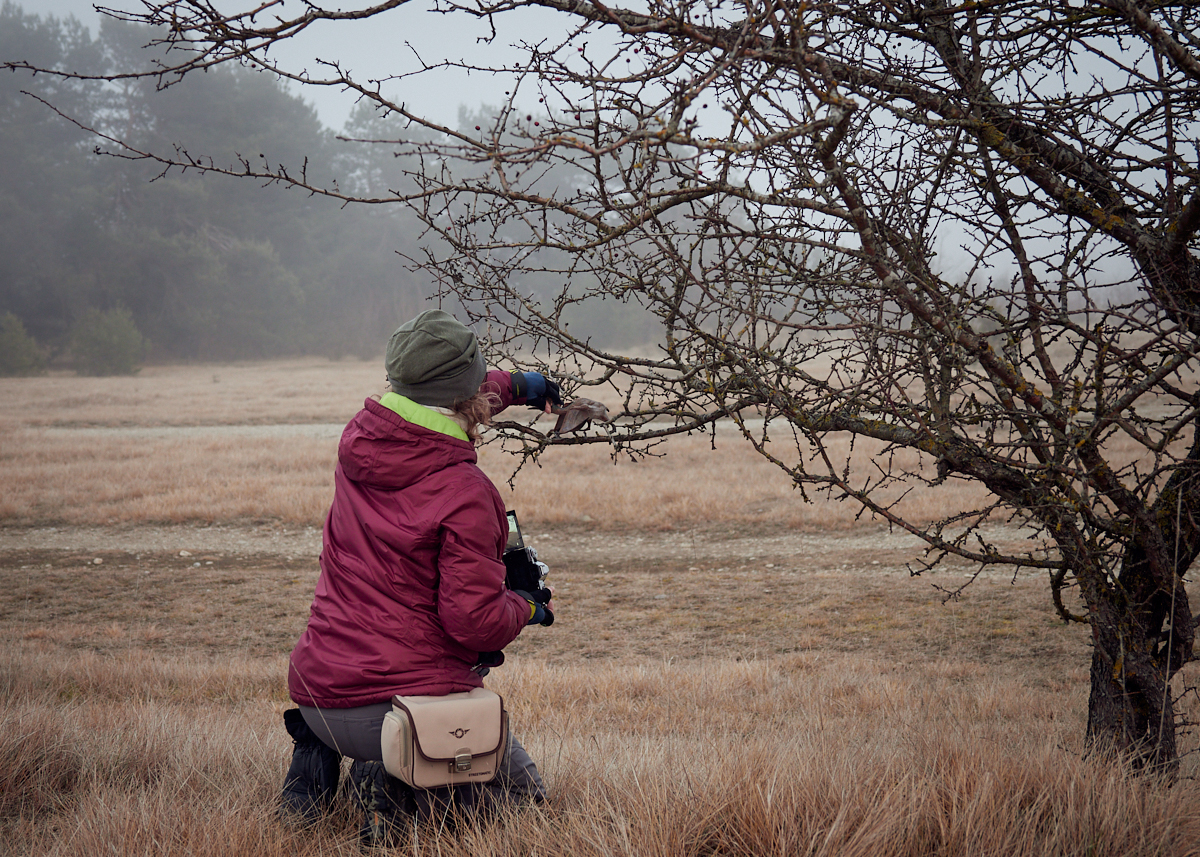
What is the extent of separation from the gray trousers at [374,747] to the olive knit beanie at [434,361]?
92 centimetres

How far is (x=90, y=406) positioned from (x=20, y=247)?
24.9 m

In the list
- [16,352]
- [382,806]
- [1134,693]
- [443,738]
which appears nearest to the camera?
[443,738]

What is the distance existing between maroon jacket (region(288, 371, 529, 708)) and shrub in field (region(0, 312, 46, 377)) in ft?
132

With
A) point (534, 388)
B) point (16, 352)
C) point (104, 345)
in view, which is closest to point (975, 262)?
point (534, 388)

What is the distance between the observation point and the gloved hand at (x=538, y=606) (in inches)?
97.3

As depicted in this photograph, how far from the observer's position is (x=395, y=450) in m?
2.30

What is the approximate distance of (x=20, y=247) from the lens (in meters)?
43.6

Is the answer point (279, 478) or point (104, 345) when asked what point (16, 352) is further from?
point (279, 478)

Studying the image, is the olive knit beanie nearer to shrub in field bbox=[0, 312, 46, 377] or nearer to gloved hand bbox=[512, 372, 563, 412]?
gloved hand bbox=[512, 372, 563, 412]

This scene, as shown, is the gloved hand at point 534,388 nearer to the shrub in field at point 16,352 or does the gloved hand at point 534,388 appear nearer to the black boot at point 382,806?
the black boot at point 382,806

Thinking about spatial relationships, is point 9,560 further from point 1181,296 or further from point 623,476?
point 1181,296

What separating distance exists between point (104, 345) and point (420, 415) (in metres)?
42.8

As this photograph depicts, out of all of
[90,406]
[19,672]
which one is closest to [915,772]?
[19,672]

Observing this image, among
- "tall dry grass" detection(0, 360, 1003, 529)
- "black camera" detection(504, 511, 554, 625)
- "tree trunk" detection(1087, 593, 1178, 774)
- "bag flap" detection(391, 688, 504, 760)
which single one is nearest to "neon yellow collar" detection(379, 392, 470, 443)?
"black camera" detection(504, 511, 554, 625)
